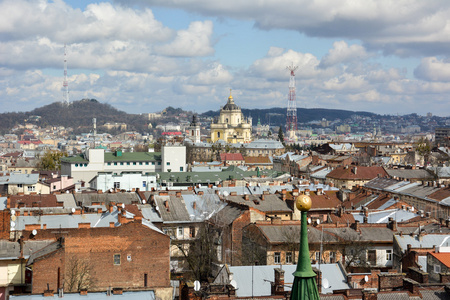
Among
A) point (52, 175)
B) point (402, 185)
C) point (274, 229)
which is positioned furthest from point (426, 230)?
point (52, 175)

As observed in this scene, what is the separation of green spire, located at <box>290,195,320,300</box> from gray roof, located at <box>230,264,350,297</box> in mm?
16103

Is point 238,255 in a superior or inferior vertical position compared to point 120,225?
inferior

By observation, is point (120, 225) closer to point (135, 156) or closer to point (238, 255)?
point (238, 255)

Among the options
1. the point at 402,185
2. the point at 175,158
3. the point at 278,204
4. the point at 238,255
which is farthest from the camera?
the point at 175,158

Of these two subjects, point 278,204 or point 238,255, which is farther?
point 278,204

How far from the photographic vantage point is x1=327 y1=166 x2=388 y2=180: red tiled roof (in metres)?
83.3

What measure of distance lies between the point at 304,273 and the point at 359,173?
76499 millimetres

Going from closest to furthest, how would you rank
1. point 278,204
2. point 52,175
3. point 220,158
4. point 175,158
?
point 278,204, point 52,175, point 175,158, point 220,158

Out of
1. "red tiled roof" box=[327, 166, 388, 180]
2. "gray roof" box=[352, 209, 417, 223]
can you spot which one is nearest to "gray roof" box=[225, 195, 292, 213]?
"gray roof" box=[352, 209, 417, 223]

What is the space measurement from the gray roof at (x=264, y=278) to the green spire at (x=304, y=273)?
16.1 m

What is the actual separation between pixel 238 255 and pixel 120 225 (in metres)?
8.58

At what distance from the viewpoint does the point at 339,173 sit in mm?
85875

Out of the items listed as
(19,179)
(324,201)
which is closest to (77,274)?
(324,201)

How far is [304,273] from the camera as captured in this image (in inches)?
368
